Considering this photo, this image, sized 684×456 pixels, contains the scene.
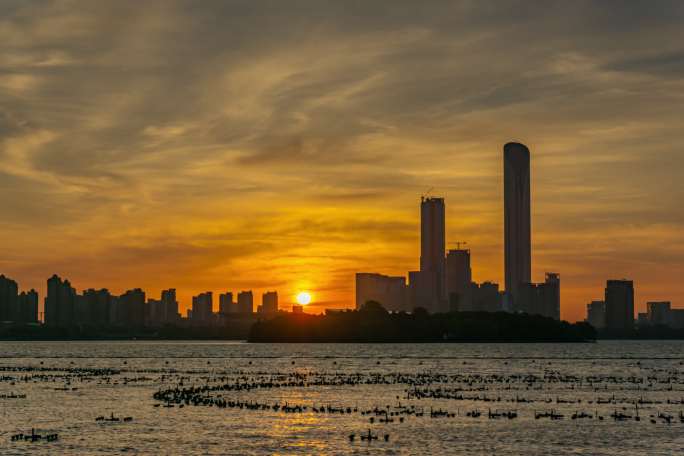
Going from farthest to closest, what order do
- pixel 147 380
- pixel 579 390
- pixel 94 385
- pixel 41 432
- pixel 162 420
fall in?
pixel 147 380, pixel 94 385, pixel 579 390, pixel 162 420, pixel 41 432

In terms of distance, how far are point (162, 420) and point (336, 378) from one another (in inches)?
2517

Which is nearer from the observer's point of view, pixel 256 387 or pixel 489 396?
pixel 489 396

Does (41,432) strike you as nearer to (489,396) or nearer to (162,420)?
(162,420)

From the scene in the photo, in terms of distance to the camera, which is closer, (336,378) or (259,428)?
(259,428)

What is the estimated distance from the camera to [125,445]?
68688 millimetres

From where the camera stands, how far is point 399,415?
86250mm

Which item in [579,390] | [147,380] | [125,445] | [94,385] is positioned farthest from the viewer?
[147,380]

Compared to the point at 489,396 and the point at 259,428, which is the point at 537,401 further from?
the point at 259,428

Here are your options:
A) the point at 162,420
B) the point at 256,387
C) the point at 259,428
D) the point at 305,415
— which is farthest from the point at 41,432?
the point at 256,387

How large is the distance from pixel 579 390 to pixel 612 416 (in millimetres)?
33130

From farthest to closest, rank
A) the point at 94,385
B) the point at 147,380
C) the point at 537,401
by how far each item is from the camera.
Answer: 1. the point at 147,380
2. the point at 94,385
3. the point at 537,401

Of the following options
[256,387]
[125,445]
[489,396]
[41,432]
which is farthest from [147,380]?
[125,445]

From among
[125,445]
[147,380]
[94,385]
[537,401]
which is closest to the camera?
[125,445]

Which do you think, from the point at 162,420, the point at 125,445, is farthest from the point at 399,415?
the point at 125,445
